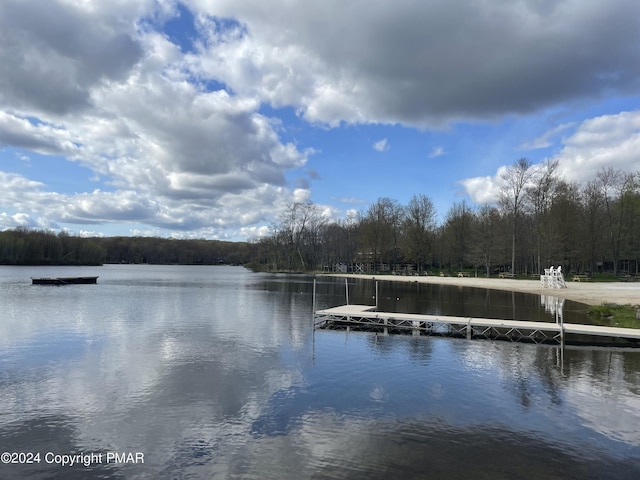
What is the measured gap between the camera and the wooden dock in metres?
17.9

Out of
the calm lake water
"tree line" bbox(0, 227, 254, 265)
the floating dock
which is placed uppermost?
"tree line" bbox(0, 227, 254, 265)

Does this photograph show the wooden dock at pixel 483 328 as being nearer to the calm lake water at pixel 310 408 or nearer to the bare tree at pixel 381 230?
the calm lake water at pixel 310 408

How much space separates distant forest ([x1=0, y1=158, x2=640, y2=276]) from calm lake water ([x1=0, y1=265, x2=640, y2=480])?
5258 cm

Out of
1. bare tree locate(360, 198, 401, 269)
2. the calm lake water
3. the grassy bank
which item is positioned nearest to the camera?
the calm lake water

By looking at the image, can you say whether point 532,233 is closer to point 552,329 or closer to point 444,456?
point 552,329

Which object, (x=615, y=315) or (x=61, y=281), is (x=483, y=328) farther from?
(x=61, y=281)

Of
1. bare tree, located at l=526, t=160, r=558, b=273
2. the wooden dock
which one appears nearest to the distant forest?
bare tree, located at l=526, t=160, r=558, b=273

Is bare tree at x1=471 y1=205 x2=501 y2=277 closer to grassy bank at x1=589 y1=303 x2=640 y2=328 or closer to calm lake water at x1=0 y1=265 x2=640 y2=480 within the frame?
grassy bank at x1=589 y1=303 x2=640 y2=328

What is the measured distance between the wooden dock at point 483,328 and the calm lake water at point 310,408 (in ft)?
4.95

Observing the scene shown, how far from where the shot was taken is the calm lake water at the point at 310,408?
285 inches

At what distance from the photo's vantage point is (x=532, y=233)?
217ft

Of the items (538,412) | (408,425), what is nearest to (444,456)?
(408,425)

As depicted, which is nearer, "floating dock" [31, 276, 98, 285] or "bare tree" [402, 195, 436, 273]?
"floating dock" [31, 276, 98, 285]

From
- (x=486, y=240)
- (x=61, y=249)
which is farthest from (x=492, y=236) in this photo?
(x=61, y=249)
